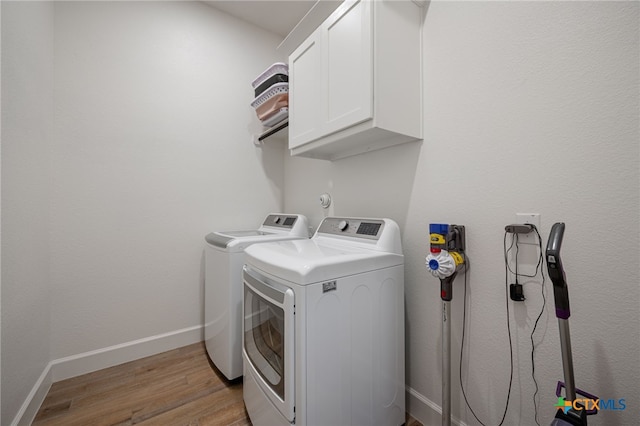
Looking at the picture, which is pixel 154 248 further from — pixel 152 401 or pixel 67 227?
pixel 152 401

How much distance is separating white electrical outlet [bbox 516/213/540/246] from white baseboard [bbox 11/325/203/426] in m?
2.29

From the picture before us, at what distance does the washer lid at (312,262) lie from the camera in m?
0.94

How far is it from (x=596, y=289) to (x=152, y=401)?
6.98ft

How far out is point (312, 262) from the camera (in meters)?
0.97

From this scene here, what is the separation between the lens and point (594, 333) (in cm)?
84

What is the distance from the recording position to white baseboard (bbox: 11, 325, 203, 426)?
1.36 m

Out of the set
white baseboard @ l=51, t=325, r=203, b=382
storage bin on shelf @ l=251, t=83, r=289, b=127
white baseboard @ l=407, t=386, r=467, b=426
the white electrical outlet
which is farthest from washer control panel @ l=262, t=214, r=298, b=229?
the white electrical outlet

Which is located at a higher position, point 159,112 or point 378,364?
point 159,112

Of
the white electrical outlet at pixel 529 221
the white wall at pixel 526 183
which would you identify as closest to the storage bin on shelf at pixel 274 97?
the white wall at pixel 526 183

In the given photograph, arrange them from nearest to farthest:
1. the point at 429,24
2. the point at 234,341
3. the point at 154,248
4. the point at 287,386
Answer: the point at 287,386, the point at 429,24, the point at 234,341, the point at 154,248

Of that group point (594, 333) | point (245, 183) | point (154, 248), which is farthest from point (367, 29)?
point (154, 248)

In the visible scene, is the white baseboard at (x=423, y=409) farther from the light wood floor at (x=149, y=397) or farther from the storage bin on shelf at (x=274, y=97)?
the storage bin on shelf at (x=274, y=97)

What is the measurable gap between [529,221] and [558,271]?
1.20ft

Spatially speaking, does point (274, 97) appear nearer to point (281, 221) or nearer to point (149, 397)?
point (281, 221)
